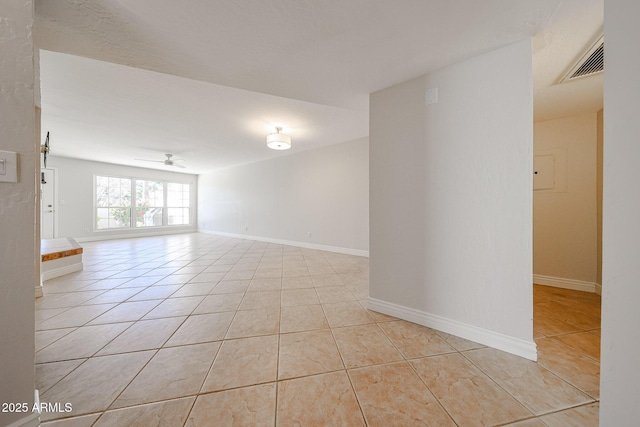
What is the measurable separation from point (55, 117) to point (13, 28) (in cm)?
399

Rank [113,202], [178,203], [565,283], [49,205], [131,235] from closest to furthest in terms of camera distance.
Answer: [565,283], [49,205], [113,202], [131,235], [178,203]

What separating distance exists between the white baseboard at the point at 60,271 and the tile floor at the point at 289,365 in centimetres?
88

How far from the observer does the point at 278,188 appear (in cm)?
607

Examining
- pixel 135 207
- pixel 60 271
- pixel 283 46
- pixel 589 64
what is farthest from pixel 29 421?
pixel 135 207

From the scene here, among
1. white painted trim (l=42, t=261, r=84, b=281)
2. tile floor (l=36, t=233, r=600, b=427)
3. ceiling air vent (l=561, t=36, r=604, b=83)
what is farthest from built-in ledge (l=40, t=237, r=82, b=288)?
ceiling air vent (l=561, t=36, r=604, b=83)

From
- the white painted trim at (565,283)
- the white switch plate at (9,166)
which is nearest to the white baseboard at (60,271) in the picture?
the white switch plate at (9,166)

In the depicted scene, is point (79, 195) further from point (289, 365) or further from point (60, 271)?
point (289, 365)

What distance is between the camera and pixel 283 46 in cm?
155

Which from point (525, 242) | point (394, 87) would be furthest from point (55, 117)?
point (525, 242)

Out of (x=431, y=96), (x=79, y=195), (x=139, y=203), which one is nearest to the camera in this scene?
(x=431, y=96)

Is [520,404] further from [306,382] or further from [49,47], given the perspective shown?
[49,47]

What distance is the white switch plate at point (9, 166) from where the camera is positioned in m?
0.86

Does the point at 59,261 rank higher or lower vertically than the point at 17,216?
lower

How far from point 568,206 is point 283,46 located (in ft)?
13.1
